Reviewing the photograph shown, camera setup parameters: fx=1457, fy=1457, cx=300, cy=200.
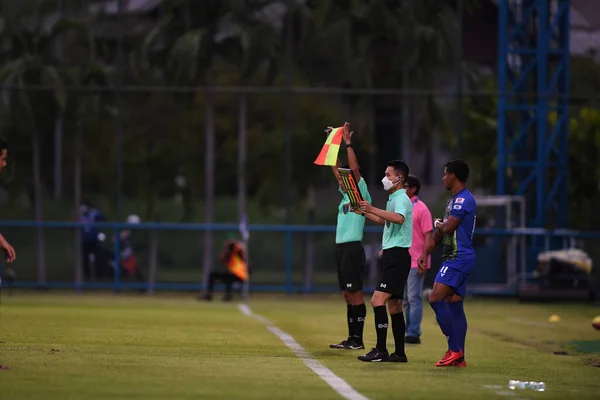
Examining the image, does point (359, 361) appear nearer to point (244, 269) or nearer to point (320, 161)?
point (320, 161)

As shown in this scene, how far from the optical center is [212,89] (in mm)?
32875

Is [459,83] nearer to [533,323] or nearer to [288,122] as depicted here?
[288,122]

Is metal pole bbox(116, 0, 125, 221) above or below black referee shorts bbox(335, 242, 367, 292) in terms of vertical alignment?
above

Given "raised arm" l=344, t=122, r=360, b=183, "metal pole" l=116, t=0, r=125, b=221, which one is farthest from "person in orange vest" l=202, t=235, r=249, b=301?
"raised arm" l=344, t=122, r=360, b=183

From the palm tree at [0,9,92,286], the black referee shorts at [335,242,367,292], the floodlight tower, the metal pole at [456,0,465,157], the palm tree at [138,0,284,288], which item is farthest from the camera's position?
the metal pole at [456,0,465,157]

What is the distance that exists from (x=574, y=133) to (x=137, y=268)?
→ 14.1 meters

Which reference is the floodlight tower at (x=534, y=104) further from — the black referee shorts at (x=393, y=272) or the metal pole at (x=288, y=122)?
the black referee shorts at (x=393, y=272)

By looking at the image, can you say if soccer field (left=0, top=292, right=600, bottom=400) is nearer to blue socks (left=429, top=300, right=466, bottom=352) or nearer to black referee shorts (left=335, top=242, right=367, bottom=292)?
blue socks (left=429, top=300, right=466, bottom=352)

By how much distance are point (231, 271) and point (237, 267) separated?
0.49ft

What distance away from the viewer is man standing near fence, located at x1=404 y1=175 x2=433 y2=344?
17438mm

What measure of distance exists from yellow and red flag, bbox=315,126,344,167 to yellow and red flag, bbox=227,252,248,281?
14.5 meters

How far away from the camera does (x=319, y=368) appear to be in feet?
44.1

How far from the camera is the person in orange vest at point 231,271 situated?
29.6 meters

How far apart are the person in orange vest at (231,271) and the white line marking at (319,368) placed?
8.35 metres
